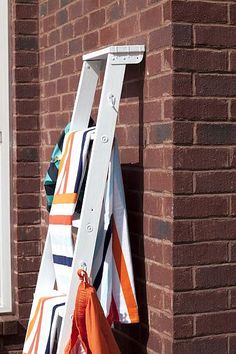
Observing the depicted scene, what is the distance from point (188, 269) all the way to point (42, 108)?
2008 mm

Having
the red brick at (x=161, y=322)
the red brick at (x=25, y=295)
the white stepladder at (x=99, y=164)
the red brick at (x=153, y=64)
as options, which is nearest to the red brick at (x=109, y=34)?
the white stepladder at (x=99, y=164)

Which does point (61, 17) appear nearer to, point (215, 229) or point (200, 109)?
point (200, 109)

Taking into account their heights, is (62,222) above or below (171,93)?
below

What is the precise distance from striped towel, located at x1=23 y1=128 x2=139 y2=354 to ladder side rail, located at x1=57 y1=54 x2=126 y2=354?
91 millimetres

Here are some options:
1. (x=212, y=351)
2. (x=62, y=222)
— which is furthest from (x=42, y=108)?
(x=212, y=351)

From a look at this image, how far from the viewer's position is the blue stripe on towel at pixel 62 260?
3.99 m

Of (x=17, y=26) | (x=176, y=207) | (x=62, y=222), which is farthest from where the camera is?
(x=17, y=26)

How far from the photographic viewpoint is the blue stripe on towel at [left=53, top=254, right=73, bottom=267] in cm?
399

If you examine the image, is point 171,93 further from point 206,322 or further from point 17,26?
point 17,26

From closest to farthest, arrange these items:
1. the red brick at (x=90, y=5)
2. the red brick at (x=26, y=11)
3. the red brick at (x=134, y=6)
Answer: the red brick at (x=134, y=6), the red brick at (x=90, y=5), the red brick at (x=26, y=11)

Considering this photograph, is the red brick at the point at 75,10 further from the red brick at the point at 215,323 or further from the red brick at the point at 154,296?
the red brick at the point at 215,323

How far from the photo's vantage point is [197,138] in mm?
3705

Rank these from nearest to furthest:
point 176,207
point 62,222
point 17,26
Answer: point 176,207, point 62,222, point 17,26

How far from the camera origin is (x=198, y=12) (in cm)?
371
